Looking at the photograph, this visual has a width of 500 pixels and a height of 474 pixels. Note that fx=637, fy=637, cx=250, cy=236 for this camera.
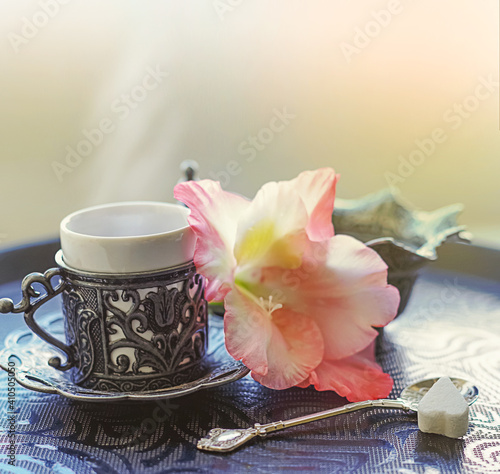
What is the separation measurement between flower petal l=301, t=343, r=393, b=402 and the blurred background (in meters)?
0.84

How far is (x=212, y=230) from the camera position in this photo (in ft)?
1.78

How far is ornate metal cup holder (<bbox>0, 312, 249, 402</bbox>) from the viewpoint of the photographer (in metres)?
0.51

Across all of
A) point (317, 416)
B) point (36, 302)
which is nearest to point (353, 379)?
point (317, 416)

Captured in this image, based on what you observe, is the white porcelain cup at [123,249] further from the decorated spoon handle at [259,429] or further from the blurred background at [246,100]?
the blurred background at [246,100]

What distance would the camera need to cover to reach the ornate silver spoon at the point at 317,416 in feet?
1.58
